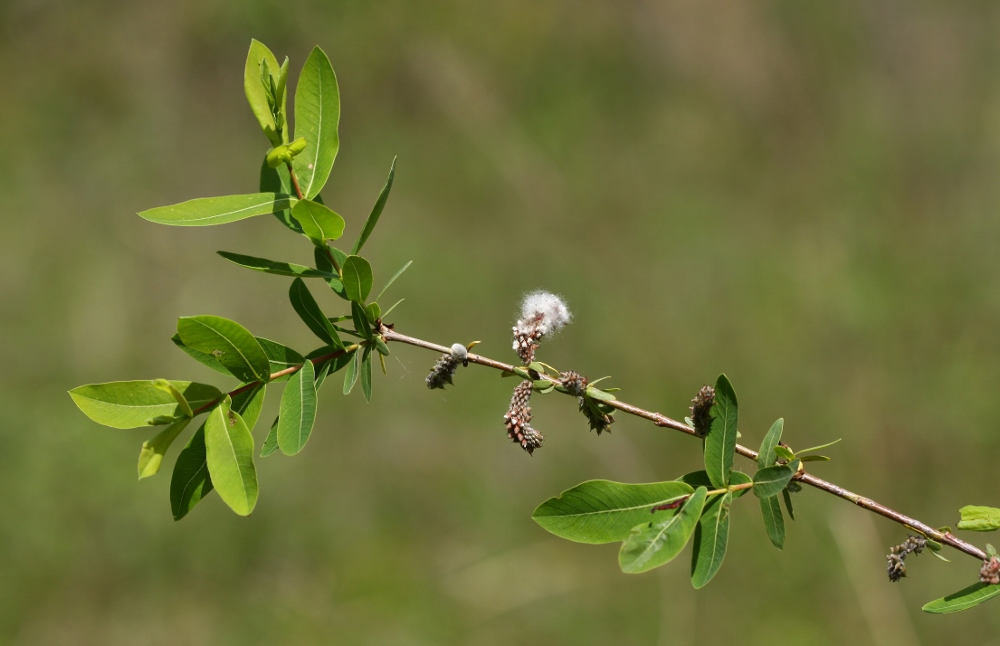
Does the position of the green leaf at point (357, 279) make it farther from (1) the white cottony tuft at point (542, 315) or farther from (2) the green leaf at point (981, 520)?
(2) the green leaf at point (981, 520)

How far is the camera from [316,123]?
1.05 metres

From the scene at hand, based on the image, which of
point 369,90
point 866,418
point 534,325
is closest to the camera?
point 534,325

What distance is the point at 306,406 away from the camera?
937mm

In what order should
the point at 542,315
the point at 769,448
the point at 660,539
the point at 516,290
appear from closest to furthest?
1. the point at 660,539
2. the point at 769,448
3. the point at 542,315
4. the point at 516,290

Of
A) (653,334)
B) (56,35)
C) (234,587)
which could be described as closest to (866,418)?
(653,334)

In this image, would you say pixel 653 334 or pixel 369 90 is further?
pixel 369 90

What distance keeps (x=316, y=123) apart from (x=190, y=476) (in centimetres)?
50

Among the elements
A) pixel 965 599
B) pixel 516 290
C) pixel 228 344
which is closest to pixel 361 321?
pixel 228 344

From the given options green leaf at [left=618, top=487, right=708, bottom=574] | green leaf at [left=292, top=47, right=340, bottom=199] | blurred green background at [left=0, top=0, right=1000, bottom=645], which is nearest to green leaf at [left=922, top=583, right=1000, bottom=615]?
green leaf at [left=618, top=487, right=708, bottom=574]

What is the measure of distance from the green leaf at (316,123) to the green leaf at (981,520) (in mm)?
961

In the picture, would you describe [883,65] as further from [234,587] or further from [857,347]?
[234,587]

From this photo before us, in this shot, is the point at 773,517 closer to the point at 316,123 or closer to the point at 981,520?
the point at 981,520

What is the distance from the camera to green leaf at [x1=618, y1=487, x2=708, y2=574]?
2.75 ft

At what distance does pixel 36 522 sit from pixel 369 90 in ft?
10.5
